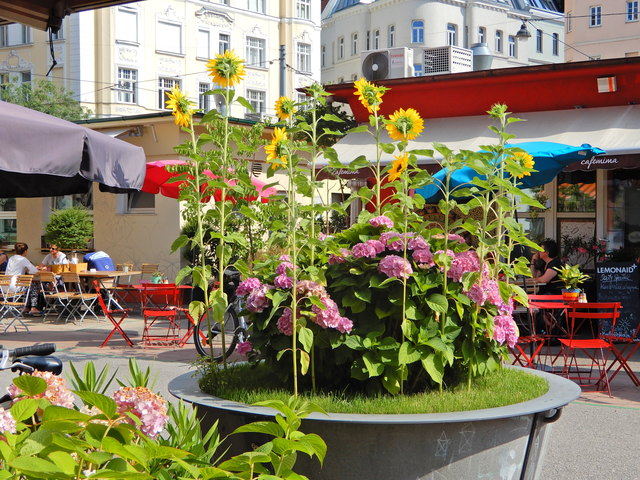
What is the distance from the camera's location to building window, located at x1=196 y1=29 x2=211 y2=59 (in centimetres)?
4643

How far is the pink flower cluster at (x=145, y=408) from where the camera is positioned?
6.34ft

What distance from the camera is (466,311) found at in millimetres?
3883

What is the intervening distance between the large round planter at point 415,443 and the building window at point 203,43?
44823mm

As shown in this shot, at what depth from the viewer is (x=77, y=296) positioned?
1442 cm

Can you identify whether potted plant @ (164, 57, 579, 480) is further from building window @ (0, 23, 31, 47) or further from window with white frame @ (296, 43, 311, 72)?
window with white frame @ (296, 43, 311, 72)

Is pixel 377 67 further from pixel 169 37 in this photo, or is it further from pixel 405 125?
pixel 169 37

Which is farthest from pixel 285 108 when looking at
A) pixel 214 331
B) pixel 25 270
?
pixel 25 270

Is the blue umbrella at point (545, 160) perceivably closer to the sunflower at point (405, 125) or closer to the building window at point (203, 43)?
the sunflower at point (405, 125)

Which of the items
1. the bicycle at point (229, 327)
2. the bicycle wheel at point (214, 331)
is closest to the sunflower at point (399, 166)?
the bicycle at point (229, 327)

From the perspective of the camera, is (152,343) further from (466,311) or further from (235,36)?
(235,36)

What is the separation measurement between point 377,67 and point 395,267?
1464 cm

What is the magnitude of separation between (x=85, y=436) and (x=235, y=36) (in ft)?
159

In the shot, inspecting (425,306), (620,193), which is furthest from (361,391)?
(620,193)

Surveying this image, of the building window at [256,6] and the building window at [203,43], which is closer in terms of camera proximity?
the building window at [203,43]
